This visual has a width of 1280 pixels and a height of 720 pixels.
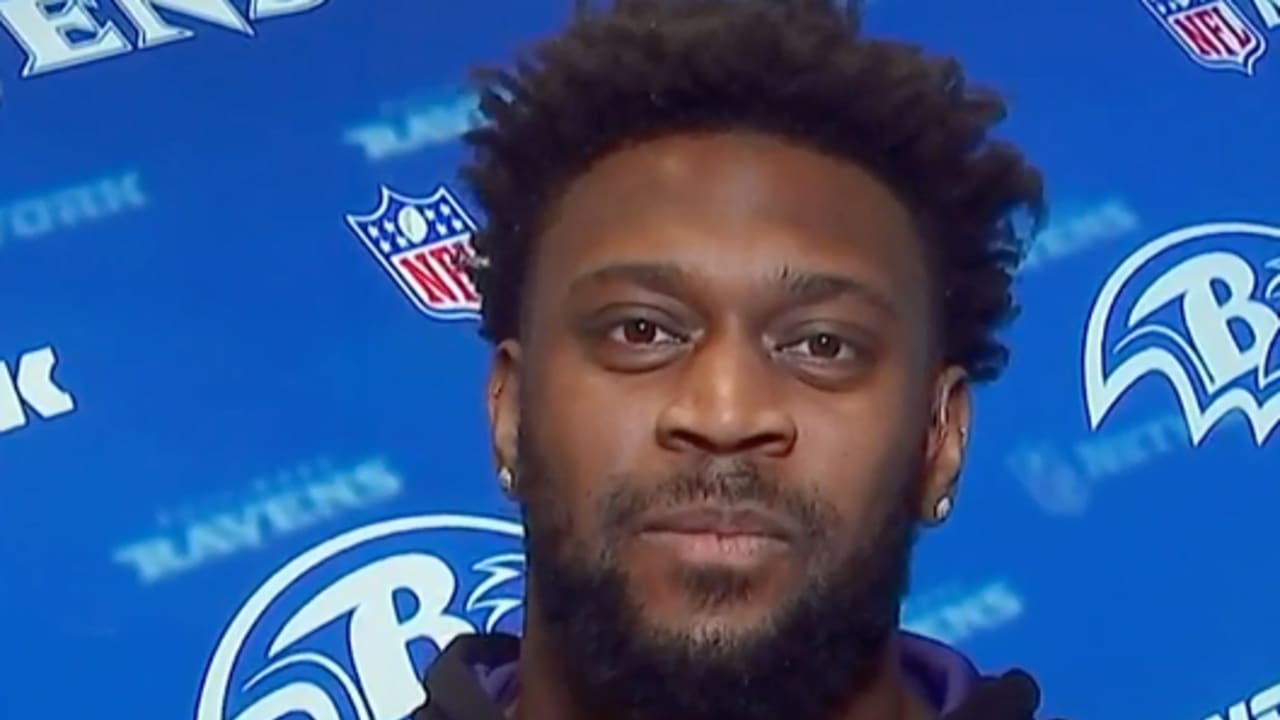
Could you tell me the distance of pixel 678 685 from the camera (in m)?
0.75

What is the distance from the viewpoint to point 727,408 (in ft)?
2.42

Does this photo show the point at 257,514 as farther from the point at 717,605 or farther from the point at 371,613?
the point at 717,605

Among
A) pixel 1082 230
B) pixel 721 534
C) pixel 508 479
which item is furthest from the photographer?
pixel 1082 230

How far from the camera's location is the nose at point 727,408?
0.73 m

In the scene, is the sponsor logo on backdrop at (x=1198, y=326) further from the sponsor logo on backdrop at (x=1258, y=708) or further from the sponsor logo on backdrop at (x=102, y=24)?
the sponsor logo on backdrop at (x=102, y=24)

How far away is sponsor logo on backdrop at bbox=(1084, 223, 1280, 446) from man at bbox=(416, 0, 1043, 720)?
21.1 inches

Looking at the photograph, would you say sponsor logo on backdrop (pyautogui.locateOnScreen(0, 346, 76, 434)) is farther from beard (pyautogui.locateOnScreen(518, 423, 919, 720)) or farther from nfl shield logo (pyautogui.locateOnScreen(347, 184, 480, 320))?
beard (pyautogui.locateOnScreen(518, 423, 919, 720))

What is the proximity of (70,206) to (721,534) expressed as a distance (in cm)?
72

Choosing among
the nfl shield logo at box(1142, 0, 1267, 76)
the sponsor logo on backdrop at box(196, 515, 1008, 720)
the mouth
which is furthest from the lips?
the nfl shield logo at box(1142, 0, 1267, 76)

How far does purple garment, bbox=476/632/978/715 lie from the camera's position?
866 millimetres

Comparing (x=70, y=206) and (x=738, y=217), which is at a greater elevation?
(x=70, y=206)

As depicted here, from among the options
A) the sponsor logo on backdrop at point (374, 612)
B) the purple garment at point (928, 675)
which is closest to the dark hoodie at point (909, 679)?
the purple garment at point (928, 675)

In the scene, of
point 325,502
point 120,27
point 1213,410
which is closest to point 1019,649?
point 1213,410

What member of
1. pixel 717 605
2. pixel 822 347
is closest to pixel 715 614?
pixel 717 605
